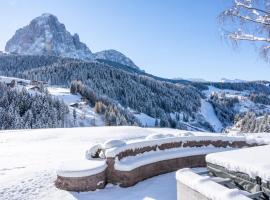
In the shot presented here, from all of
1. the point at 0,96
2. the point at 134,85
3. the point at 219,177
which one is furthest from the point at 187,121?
the point at 219,177

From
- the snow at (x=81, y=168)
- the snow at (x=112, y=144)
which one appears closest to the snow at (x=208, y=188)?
the snow at (x=81, y=168)

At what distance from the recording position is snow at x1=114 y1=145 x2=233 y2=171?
489 inches

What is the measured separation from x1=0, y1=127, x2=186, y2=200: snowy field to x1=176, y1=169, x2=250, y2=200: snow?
4.54 m

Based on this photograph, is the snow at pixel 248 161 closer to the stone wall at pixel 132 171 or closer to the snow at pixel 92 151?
the stone wall at pixel 132 171

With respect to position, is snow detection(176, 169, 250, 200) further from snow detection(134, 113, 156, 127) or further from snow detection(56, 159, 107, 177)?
snow detection(134, 113, 156, 127)

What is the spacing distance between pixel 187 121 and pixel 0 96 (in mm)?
112151

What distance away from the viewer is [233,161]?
22.3ft

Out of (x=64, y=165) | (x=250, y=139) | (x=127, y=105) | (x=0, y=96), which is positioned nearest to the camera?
(x=64, y=165)

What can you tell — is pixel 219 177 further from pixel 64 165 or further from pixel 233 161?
pixel 64 165

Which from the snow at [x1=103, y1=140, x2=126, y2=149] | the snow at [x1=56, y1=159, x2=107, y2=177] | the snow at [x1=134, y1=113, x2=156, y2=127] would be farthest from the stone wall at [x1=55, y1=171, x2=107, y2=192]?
the snow at [x1=134, y1=113, x2=156, y2=127]

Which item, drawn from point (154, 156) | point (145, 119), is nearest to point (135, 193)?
point (154, 156)

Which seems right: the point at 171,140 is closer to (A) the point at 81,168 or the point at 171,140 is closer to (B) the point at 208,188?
(A) the point at 81,168

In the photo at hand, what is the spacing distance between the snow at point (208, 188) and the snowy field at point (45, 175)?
14.9 feet

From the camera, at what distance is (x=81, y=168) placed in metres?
11.7
